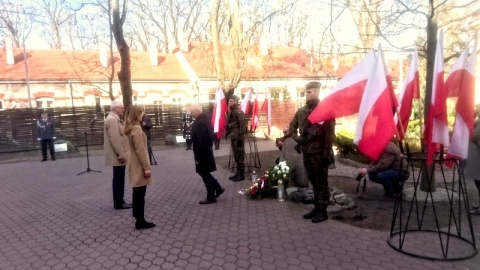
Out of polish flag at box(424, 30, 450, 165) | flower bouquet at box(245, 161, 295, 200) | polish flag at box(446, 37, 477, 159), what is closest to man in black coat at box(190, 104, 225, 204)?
flower bouquet at box(245, 161, 295, 200)

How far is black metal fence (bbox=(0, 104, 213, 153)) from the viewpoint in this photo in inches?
623

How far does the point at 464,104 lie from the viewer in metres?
3.67

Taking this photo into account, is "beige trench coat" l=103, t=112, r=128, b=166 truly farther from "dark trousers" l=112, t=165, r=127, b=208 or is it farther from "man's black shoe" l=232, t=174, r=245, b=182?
"man's black shoe" l=232, t=174, r=245, b=182

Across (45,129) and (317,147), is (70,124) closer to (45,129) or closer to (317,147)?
(45,129)

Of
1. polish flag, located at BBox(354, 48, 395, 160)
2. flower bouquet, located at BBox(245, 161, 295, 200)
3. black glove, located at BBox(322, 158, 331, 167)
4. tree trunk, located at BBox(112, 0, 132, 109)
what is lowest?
flower bouquet, located at BBox(245, 161, 295, 200)

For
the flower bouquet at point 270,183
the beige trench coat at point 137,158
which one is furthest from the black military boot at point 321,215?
the beige trench coat at point 137,158

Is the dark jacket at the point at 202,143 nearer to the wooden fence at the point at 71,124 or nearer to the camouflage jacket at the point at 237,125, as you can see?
the camouflage jacket at the point at 237,125

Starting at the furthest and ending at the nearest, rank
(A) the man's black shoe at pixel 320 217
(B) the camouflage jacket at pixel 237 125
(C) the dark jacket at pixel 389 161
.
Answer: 1. (B) the camouflage jacket at pixel 237 125
2. (C) the dark jacket at pixel 389 161
3. (A) the man's black shoe at pixel 320 217

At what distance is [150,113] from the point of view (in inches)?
751

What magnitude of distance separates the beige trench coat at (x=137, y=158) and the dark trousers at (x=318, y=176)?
7.66ft

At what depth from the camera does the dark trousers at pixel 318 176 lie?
4941 millimetres

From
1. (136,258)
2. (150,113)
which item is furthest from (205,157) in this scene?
(150,113)

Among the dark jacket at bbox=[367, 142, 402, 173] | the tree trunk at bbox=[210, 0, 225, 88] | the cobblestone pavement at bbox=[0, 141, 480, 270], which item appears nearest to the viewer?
the cobblestone pavement at bbox=[0, 141, 480, 270]

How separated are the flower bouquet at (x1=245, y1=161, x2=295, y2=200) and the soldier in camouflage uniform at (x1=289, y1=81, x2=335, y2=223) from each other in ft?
4.44
